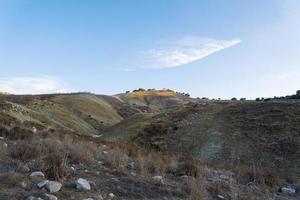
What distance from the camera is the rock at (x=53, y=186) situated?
8320mm

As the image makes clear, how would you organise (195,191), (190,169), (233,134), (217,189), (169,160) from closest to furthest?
(195,191), (217,189), (190,169), (169,160), (233,134)

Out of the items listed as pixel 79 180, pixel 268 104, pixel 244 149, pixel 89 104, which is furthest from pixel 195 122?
pixel 89 104

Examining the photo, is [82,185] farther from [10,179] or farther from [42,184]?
[10,179]

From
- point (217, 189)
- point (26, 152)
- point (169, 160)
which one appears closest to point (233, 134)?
point (169, 160)

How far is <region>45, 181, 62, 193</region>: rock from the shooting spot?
8320 millimetres

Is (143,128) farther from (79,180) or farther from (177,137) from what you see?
(79,180)

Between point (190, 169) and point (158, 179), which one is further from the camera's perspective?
point (190, 169)

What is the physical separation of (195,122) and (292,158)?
1577 cm

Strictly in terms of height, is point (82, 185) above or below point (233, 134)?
above

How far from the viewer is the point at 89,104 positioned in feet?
298

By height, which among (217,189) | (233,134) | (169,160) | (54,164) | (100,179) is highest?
(54,164)

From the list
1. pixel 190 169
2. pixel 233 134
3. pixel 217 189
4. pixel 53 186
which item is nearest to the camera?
pixel 53 186

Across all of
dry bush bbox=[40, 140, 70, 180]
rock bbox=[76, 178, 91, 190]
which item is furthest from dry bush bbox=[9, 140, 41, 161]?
rock bbox=[76, 178, 91, 190]

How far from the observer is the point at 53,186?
330 inches
